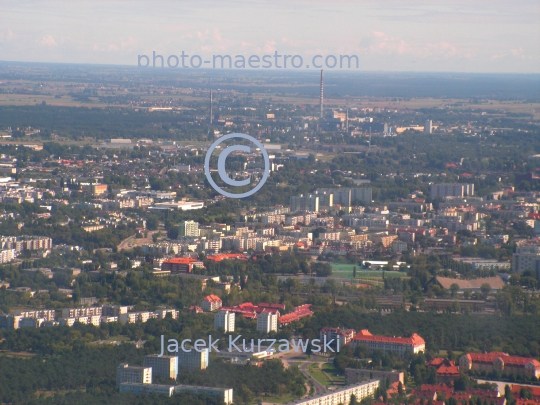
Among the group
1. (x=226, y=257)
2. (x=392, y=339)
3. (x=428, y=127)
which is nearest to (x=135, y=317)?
(x=392, y=339)

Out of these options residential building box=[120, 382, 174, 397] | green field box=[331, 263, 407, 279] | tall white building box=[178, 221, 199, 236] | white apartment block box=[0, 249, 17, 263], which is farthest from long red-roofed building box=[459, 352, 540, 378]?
tall white building box=[178, 221, 199, 236]

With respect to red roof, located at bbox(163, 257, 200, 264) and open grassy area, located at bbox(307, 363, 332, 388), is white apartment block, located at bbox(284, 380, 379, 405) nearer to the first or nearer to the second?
open grassy area, located at bbox(307, 363, 332, 388)

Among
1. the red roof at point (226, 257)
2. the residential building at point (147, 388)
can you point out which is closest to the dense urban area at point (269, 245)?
the residential building at point (147, 388)

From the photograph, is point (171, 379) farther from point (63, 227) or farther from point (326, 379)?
point (63, 227)

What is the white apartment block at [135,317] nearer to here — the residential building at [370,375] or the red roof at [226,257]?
the residential building at [370,375]

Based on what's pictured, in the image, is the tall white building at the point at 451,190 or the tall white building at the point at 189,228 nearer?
the tall white building at the point at 189,228

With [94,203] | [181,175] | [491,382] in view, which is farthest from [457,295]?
[181,175]
